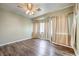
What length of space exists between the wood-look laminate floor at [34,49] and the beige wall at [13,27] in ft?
0.49

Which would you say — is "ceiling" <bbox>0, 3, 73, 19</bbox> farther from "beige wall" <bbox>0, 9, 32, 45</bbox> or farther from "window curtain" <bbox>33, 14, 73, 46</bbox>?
"window curtain" <bbox>33, 14, 73, 46</bbox>

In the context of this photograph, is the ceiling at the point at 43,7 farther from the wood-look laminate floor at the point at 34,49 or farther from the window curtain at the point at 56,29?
the wood-look laminate floor at the point at 34,49

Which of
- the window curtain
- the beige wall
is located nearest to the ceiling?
the beige wall

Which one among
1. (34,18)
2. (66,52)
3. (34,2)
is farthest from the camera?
(34,18)

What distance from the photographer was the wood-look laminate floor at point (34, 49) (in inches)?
76.3

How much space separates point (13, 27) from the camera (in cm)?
208

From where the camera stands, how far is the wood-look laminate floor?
1939mm

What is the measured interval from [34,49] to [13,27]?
0.72 metres

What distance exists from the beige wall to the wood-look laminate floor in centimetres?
15

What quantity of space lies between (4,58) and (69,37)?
1.53 m

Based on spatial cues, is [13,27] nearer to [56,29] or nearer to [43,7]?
[43,7]

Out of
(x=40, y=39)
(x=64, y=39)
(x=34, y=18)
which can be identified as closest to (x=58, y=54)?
(x=64, y=39)

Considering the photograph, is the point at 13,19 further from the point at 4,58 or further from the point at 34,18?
the point at 4,58

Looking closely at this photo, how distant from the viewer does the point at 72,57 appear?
1.88 m
